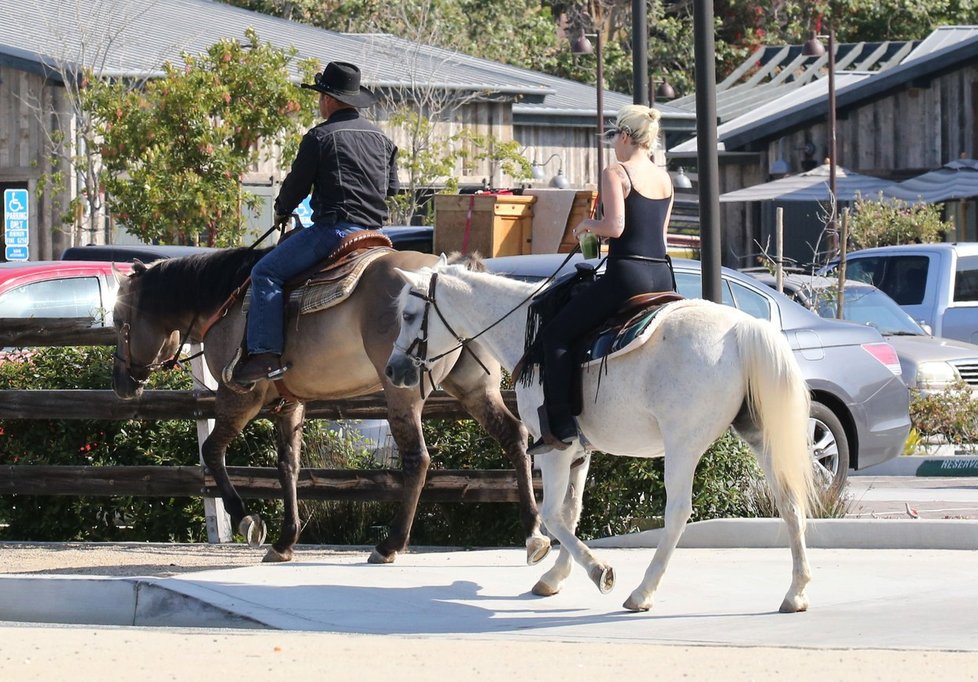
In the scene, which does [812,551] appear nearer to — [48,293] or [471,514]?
[471,514]

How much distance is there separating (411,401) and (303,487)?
1578mm

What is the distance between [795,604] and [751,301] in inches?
183

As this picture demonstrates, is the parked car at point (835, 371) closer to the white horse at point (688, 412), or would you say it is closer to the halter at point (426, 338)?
the halter at point (426, 338)

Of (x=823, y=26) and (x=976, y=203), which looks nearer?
(x=976, y=203)

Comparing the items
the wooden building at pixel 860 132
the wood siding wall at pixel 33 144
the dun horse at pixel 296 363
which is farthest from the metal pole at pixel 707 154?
the wooden building at pixel 860 132

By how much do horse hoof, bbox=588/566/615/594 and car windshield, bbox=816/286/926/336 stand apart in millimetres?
10192

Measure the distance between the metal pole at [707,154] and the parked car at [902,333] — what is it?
4.51m

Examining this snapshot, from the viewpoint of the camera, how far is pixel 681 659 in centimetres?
674

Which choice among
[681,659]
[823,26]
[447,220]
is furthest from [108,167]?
[823,26]

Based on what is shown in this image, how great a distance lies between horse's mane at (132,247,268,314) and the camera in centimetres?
983

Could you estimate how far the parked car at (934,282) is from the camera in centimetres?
1922

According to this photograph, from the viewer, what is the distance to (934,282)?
19.4m

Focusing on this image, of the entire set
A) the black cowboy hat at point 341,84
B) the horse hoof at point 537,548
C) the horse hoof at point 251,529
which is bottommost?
the horse hoof at point 251,529

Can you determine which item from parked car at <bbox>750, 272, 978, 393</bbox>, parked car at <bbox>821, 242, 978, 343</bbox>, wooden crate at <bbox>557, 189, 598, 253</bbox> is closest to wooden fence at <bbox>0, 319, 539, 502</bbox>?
parked car at <bbox>750, 272, 978, 393</bbox>
